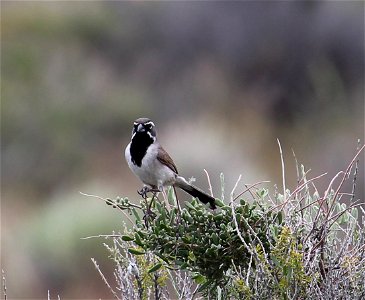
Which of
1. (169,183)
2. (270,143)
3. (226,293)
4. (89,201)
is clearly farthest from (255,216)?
(270,143)

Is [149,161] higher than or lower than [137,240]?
higher

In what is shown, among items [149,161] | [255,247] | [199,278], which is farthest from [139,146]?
[255,247]

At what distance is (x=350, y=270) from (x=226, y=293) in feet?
1.71

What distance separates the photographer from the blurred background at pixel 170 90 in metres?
18.6

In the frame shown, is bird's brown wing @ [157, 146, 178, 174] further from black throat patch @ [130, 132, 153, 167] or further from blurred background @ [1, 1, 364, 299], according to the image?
blurred background @ [1, 1, 364, 299]

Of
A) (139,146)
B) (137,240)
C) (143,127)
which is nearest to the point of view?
(137,240)

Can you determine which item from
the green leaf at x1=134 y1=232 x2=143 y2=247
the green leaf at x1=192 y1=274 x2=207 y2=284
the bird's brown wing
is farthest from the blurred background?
the green leaf at x1=134 y1=232 x2=143 y2=247

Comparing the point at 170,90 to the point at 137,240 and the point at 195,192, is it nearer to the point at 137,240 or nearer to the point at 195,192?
the point at 195,192

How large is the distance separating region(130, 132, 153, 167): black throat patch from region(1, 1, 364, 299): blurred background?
37.0 ft

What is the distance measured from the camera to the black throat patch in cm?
459

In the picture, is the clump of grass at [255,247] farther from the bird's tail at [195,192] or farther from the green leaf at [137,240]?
the bird's tail at [195,192]

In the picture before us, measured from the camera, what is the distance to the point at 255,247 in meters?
3.22

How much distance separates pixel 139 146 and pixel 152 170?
16 cm

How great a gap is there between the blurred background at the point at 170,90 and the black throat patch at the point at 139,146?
37.0 ft
